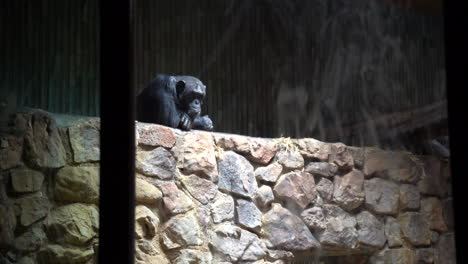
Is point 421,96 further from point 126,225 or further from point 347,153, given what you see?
point 126,225

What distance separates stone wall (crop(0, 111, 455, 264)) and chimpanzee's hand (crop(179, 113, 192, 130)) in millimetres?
64

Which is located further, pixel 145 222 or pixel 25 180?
pixel 145 222

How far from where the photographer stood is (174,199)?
3123 mm

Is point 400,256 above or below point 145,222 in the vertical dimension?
below

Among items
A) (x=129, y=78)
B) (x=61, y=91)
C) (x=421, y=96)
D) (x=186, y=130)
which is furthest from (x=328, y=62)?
(x=129, y=78)

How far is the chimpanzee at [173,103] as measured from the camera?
134 inches

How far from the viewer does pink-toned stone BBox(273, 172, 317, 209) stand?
3623mm

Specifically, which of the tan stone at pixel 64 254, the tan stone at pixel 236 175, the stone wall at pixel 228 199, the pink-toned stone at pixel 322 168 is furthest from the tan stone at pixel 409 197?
the tan stone at pixel 64 254

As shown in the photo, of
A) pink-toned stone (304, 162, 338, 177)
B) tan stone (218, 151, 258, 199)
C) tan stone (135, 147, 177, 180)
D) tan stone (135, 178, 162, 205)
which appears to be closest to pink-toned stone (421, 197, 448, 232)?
pink-toned stone (304, 162, 338, 177)

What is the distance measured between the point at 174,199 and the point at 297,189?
89 centimetres

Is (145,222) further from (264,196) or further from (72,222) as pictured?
(264,196)

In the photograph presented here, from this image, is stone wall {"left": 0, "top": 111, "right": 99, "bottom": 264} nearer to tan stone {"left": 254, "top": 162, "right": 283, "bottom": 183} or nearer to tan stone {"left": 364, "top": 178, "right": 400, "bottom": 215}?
tan stone {"left": 254, "top": 162, "right": 283, "bottom": 183}

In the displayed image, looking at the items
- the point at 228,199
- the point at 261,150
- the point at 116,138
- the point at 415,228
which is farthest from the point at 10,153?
the point at 415,228

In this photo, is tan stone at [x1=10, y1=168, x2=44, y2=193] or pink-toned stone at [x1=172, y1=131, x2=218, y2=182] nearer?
tan stone at [x1=10, y1=168, x2=44, y2=193]
